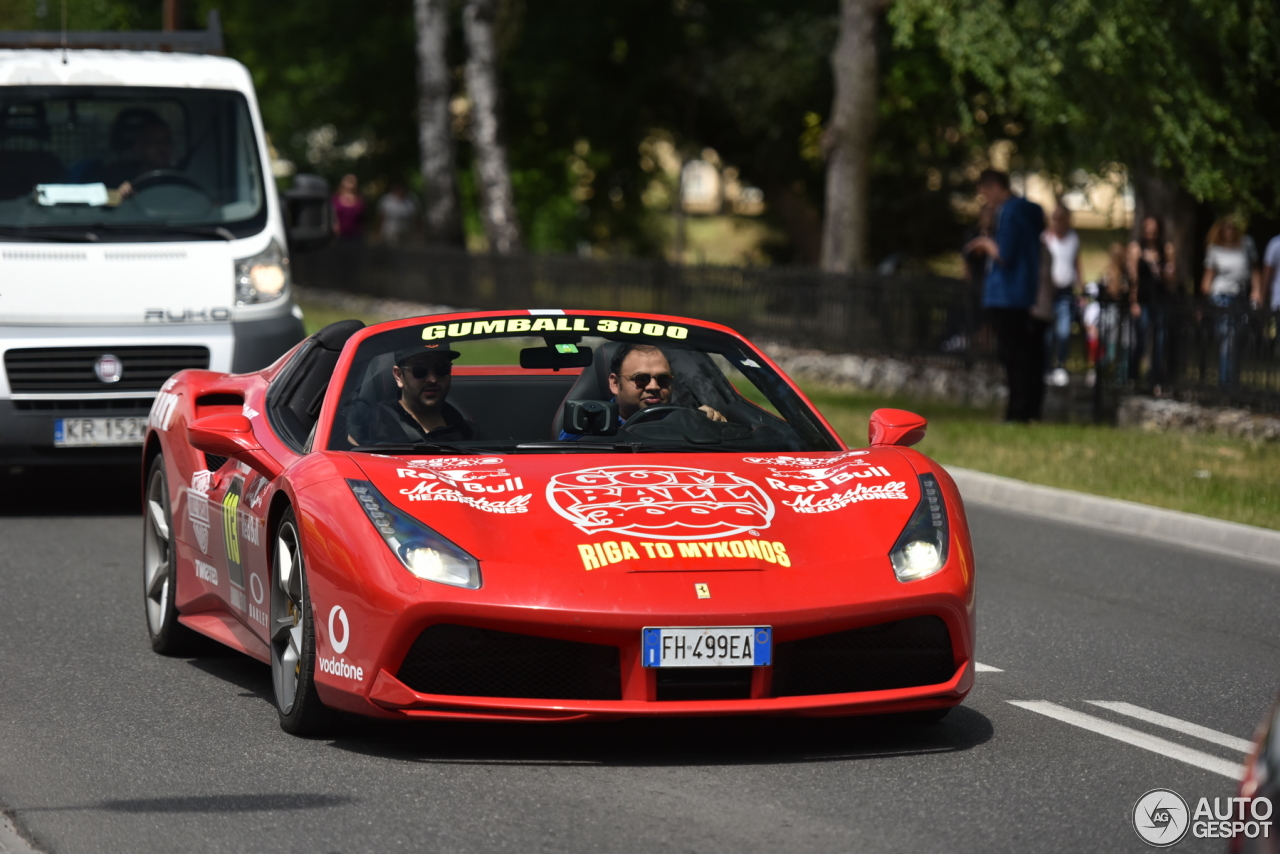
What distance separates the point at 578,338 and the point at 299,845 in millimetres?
2603

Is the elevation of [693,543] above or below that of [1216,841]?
above

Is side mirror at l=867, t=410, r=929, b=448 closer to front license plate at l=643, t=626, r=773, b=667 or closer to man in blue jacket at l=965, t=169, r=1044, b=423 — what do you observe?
front license plate at l=643, t=626, r=773, b=667

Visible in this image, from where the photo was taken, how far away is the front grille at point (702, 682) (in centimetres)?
564

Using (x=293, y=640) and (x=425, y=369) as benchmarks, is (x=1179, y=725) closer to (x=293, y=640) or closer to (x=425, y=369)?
(x=425, y=369)

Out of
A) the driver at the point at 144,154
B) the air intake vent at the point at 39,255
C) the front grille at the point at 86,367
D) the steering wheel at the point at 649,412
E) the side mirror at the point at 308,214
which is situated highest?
the driver at the point at 144,154

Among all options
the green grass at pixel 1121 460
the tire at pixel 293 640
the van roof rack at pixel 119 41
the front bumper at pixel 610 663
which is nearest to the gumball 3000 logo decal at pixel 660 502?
the front bumper at pixel 610 663

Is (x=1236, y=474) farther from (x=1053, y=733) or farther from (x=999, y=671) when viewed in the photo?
(x=1053, y=733)

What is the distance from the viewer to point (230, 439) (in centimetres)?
687

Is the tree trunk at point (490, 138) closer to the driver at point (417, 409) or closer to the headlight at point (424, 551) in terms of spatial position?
the driver at point (417, 409)

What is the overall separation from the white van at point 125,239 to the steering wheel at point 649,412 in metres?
5.61

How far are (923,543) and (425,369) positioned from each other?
1808 millimetres

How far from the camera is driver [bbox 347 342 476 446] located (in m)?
6.59

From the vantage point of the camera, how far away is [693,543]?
19.1ft

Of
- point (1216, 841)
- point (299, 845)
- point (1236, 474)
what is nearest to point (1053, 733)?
point (1216, 841)
